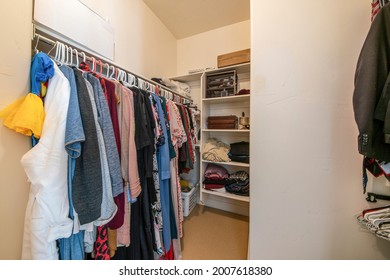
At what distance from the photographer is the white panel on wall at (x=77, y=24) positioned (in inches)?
29.8

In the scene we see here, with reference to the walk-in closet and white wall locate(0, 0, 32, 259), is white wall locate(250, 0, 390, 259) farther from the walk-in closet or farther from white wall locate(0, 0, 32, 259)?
white wall locate(0, 0, 32, 259)

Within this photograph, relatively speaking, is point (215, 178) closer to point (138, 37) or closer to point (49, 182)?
point (49, 182)

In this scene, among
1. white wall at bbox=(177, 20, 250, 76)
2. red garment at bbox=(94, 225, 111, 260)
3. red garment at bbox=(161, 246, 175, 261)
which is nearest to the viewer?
red garment at bbox=(94, 225, 111, 260)

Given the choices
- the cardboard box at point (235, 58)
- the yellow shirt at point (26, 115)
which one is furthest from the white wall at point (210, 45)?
the yellow shirt at point (26, 115)

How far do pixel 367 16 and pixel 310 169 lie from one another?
751 millimetres

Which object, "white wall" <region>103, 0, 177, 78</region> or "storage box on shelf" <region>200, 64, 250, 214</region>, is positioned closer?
"white wall" <region>103, 0, 177, 78</region>

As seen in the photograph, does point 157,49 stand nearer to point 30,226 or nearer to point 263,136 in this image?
point 263,136

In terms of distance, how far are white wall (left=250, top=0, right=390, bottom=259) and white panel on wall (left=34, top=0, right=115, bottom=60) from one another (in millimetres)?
1044

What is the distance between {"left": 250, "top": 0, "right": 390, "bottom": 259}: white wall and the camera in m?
0.73

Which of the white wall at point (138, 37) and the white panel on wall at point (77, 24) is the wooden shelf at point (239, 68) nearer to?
the white wall at point (138, 37)

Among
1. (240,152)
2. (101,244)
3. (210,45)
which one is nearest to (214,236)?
(240,152)

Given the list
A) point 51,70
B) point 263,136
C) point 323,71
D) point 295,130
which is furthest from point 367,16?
point 51,70

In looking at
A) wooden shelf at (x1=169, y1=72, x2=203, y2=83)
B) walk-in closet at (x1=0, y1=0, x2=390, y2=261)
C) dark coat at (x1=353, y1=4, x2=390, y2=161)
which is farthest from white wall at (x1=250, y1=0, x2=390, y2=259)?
wooden shelf at (x1=169, y1=72, x2=203, y2=83)

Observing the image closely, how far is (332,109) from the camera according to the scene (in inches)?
29.6
